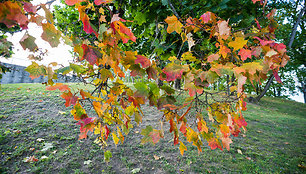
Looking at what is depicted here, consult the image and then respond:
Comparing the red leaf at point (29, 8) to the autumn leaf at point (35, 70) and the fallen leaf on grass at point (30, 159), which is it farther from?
the fallen leaf on grass at point (30, 159)

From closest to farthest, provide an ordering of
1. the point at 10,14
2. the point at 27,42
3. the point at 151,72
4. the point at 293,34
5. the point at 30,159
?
the point at 10,14
the point at 27,42
the point at 151,72
the point at 30,159
the point at 293,34

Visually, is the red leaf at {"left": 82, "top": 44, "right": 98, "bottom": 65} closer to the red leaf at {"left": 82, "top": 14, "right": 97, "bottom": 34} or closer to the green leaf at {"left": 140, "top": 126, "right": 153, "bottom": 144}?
the red leaf at {"left": 82, "top": 14, "right": 97, "bottom": 34}

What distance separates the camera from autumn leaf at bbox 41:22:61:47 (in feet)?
2.30

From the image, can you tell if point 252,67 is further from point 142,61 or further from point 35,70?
point 35,70

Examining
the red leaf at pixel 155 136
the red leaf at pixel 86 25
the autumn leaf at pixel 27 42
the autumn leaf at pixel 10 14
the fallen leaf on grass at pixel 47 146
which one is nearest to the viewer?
the autumn leaf at pixel 10 14

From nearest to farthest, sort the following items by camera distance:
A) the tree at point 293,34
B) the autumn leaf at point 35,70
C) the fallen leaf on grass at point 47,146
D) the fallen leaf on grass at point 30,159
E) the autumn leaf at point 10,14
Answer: the autumn leaf at point 10,14 < the autumn leaf at point 35,70 < the fallen leaf on grass at point 30,159 < the fallen leaf on grass at point 47,146 < the tree at point 293,34

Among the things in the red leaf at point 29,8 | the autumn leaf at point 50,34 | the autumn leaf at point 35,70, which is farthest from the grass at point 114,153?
the red leaf at point 29,8

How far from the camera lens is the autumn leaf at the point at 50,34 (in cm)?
70

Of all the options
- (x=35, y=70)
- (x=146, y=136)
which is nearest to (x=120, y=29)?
(x=35, y=70)

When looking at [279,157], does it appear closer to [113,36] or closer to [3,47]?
[113,36]

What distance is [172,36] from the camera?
2.50 m

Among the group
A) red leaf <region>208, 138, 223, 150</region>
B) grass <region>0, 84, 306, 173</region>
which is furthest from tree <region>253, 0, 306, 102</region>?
red leaf <region>208, 138, 223, 150</region>

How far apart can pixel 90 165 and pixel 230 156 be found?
2758mm

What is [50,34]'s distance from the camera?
0.73 m
